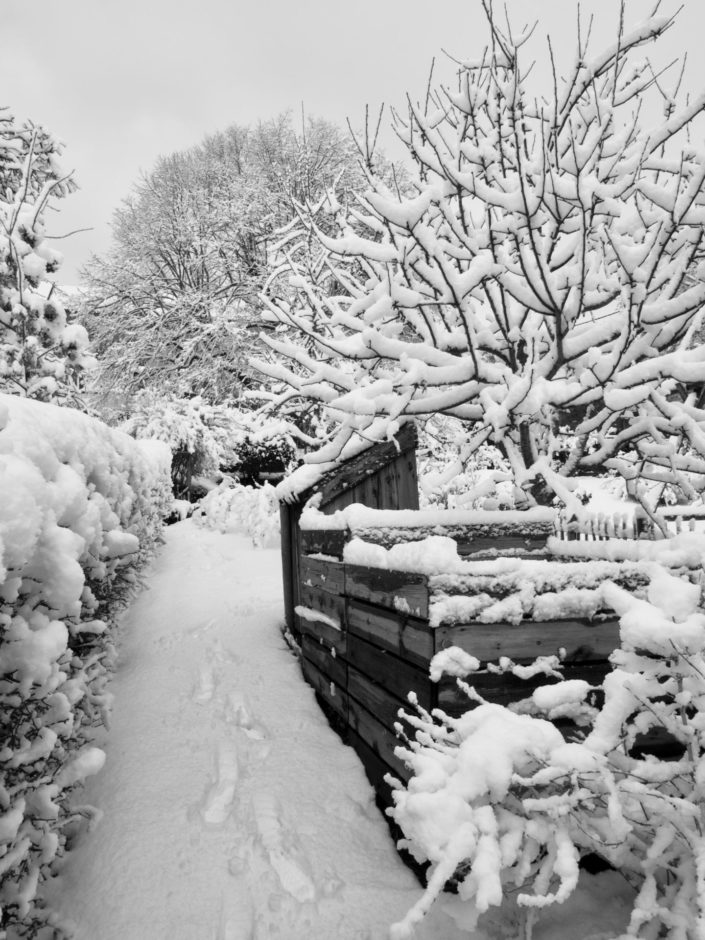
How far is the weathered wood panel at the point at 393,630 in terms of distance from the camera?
208 centimetres

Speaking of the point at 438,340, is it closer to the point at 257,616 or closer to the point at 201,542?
the point at 257,616

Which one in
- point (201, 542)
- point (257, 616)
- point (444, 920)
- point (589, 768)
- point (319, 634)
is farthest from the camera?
point (201, 542)

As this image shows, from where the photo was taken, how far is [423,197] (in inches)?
103

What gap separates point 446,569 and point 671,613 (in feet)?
2.51

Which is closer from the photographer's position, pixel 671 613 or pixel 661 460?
pixel 671 613

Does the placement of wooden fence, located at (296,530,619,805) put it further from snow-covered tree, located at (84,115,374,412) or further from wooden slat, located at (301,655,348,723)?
snow-covered tree, located at (84,115,374,412)

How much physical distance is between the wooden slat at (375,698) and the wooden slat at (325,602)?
296 millimetres

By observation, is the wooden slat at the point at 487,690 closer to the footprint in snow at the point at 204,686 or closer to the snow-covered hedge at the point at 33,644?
the snow-covered hedge at the point at 33,644

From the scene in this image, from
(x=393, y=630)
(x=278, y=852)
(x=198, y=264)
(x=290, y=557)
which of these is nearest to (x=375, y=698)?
(x=393, y=630)

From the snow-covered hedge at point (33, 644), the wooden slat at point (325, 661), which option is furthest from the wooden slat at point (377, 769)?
the snow-covered hedge at point (33, 644)

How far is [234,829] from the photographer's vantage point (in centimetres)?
243

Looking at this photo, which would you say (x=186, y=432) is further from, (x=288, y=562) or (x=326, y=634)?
(x=326, y=634)

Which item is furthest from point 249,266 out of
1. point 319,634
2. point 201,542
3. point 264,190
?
point 319,634

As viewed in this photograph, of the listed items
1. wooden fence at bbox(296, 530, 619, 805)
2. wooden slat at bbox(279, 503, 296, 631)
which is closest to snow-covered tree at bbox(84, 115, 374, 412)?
wooden slat at bbox(279, 503, 296, 631)
